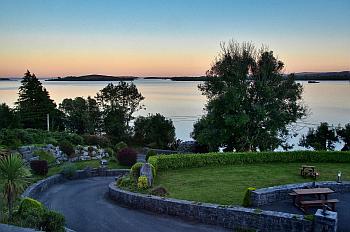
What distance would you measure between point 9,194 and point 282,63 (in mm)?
25396

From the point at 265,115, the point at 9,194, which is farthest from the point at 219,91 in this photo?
the point at 9,194

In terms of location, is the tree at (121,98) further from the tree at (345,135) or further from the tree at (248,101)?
the tree at (345,135)

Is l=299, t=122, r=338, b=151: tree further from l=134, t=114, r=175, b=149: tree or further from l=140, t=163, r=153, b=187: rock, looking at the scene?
l=140, t=163, r=153, b=187: rock

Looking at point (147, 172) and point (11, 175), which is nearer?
point (11, 175)

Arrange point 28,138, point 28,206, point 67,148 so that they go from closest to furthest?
point 28,206, point 67,148, point 28,138

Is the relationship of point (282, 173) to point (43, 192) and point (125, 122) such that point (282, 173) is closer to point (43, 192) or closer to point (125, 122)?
point (43, 192)

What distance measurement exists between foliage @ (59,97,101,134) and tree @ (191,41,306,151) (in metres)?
25.4

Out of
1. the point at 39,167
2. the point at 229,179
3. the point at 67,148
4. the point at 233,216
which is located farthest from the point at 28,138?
the point at 233,216

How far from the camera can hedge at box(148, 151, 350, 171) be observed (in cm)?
2278

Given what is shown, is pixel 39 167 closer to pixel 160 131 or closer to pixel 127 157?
pixel 127 157

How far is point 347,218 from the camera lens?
13320mm

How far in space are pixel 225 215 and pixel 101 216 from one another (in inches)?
205

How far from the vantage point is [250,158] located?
78.3 ft

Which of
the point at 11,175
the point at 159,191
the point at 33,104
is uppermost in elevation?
the point at 33,104
